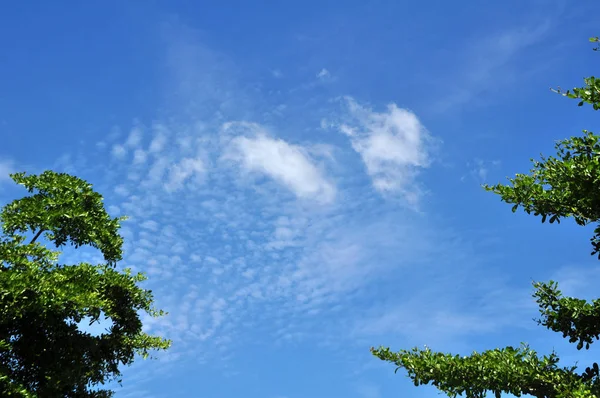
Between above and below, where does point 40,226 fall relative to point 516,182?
above

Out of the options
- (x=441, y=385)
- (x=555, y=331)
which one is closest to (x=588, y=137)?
(x=555, y=331)

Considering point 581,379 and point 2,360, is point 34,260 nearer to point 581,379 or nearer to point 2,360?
point 2,360

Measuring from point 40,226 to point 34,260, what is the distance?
2437 millimetres

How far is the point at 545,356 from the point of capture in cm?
1452

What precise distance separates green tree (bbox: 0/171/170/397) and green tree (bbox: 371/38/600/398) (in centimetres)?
1125

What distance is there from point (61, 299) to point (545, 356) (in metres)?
14.9

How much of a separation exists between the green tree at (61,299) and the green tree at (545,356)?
11249mm

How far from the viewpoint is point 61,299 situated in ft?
50.8

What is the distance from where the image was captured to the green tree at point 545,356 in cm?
1379

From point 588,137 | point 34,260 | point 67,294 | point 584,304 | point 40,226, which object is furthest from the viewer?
point 40,226

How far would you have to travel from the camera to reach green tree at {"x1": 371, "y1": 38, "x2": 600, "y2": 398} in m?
13.8

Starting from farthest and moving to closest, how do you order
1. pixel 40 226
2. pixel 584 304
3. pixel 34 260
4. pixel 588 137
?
pixel 40 226 → pixel 34 260 → pixel 584 304 → pixel 588 137

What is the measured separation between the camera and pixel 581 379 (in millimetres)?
13812

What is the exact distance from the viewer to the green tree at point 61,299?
A: 1548 cm
